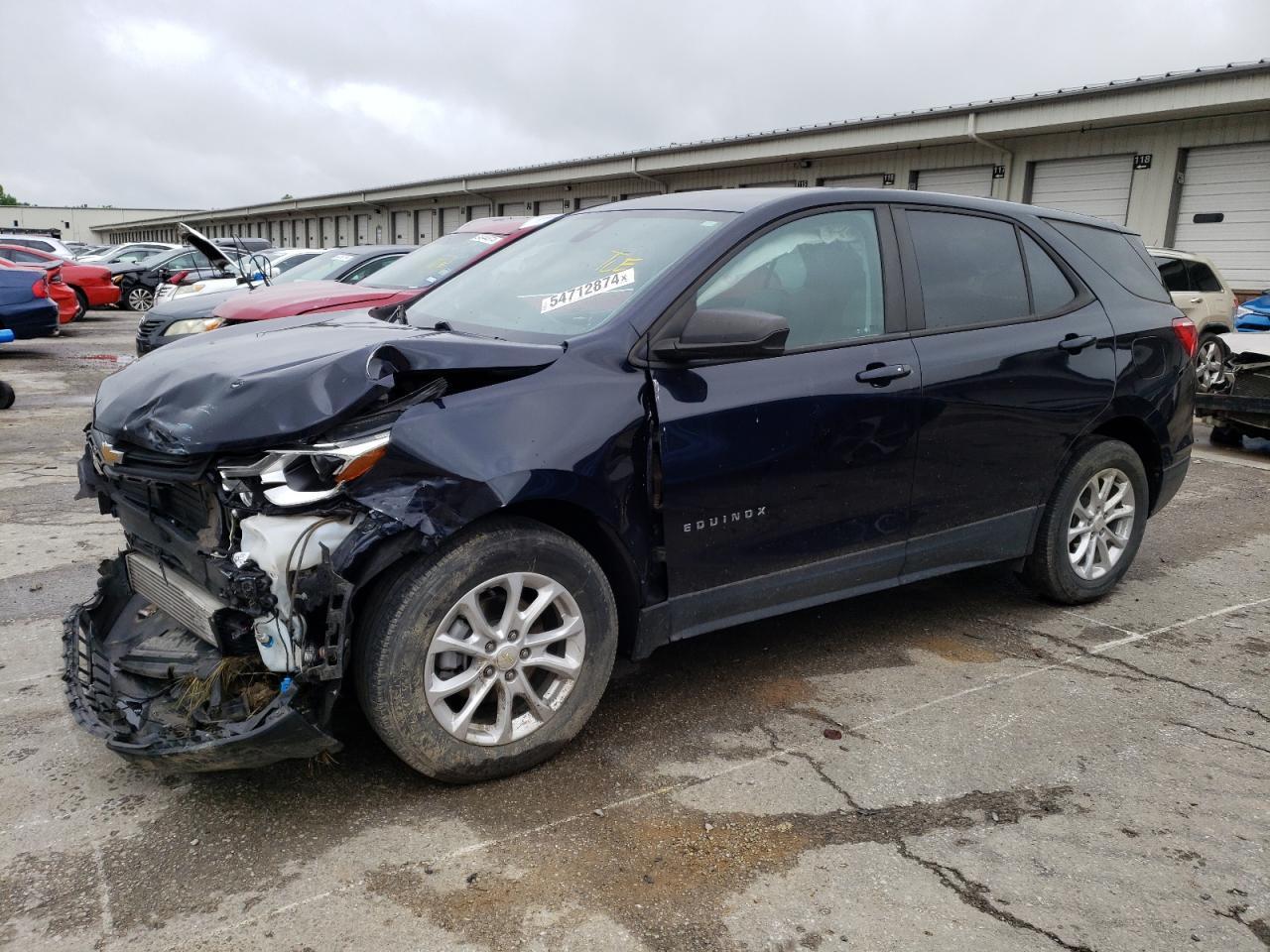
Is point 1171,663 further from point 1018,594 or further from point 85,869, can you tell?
point 85,869

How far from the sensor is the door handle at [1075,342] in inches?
172

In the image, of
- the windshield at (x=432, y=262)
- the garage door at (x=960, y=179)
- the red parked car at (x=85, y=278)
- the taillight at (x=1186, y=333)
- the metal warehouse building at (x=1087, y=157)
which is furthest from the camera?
the red parked car at (x=85, y=278)

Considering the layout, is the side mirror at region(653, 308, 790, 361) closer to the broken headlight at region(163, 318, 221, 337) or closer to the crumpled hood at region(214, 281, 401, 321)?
the crumpled hood at region(214, 281, 401, 321)

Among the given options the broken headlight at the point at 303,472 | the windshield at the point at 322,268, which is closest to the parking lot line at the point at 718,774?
the broken headlight at the point at 303,472

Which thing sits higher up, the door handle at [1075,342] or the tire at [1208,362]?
the door handle at [1075,342]

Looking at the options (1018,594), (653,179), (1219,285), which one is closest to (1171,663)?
(1018,594)

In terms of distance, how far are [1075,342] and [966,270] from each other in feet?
2.11

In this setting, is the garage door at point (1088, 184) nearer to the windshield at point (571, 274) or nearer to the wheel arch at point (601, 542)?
the windshield at point (571, 274)

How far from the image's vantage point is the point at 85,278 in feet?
75.2

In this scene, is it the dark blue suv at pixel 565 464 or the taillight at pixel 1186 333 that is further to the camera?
the taillight at pixel 1186 333

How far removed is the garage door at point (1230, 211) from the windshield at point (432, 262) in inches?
466

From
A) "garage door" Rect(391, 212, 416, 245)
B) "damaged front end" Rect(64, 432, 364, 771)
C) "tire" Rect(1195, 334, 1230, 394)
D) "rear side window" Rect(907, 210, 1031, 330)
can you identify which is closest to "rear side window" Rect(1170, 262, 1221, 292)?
"tire" Rect(1195, 334, 1230, 394)

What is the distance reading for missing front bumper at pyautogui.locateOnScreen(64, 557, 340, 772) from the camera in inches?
105

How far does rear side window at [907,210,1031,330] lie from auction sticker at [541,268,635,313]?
1242mm
